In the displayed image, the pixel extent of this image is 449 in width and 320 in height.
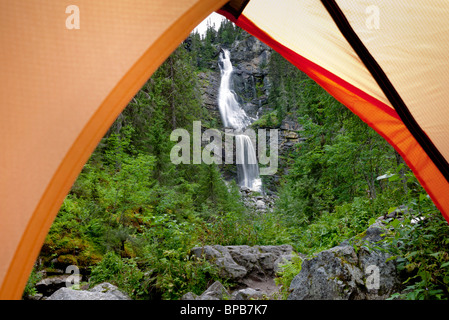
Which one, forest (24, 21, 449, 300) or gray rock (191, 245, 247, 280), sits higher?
forest (24, 21, 449, 300)

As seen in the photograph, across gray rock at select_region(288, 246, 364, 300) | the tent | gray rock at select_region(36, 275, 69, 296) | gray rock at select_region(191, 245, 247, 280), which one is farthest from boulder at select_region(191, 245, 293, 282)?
the tent

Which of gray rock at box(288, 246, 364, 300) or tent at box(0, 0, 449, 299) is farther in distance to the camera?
gray rock at box(288, 246, 364, 300)

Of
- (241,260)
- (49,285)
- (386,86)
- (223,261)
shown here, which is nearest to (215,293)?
(223,261)

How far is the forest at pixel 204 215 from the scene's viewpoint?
121 inches

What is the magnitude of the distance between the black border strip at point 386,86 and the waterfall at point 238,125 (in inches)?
1054

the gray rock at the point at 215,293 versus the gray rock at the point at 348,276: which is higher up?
the gray rock at the point at 348,276

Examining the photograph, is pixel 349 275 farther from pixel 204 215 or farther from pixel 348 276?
pixel 204 215

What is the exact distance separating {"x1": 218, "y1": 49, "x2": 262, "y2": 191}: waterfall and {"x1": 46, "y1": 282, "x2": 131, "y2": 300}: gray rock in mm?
25120

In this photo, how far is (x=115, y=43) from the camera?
1023 mm

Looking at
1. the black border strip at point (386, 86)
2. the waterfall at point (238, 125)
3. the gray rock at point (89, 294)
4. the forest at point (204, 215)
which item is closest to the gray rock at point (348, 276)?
the forest at point (204, 215)

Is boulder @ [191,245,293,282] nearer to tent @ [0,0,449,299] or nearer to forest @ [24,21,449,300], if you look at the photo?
forest @ [24,21,449,300]

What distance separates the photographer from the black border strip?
6.47 feet

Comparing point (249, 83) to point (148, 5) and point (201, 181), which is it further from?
point (148, 5)

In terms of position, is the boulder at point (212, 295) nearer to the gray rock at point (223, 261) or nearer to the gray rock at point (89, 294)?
the gray rock at point (223, 261)
